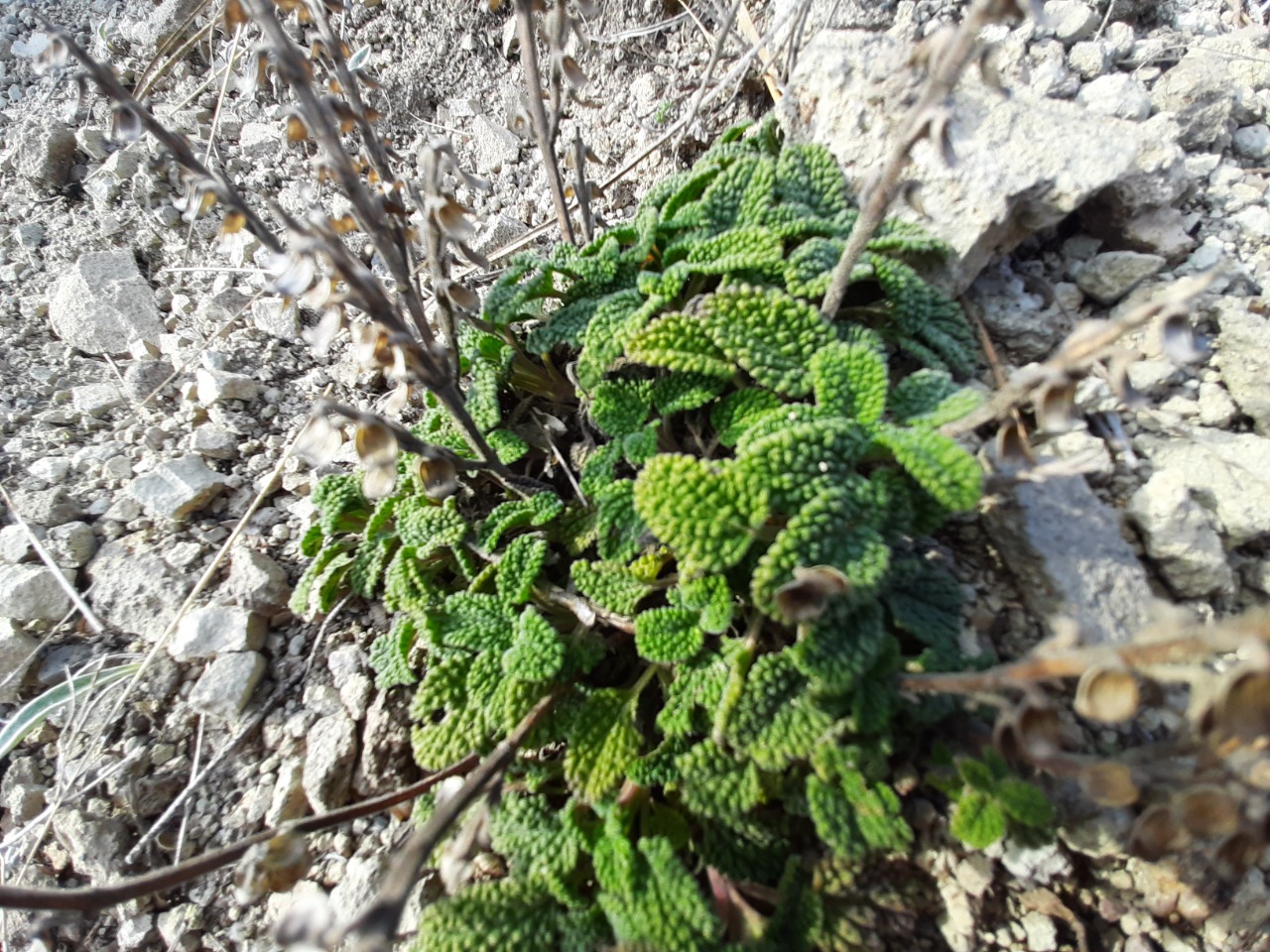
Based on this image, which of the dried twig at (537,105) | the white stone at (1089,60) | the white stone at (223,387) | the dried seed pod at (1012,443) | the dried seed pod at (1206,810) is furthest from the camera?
the white stone at (223,387)

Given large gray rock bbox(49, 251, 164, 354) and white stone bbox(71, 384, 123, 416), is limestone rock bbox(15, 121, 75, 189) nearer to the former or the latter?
large gray rock bbox(49, 251, 164, 354)

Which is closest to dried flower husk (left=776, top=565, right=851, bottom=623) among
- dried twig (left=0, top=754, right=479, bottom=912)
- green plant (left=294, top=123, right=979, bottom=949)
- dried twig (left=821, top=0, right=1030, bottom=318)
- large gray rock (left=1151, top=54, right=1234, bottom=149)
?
green plant (left=294, top=123, right=979, bottom=949)

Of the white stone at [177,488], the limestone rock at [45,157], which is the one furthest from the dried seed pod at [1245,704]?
the limestone rock at [45,157]

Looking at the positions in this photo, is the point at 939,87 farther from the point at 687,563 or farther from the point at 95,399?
the point at 95,399

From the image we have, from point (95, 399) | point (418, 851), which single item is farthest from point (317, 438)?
point (95, 399)

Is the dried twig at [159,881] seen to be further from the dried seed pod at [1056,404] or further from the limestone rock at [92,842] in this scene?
the dried seed pod at [1056,404]
